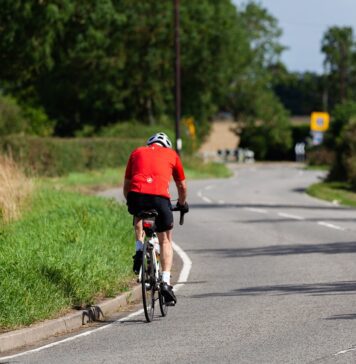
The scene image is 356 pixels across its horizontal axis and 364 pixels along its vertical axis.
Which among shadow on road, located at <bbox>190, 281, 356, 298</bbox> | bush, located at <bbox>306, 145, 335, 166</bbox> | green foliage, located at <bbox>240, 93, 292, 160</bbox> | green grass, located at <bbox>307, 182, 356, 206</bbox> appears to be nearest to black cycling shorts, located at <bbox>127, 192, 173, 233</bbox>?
shadow on road, located at <bbox>190, 281, 356, 298</bbox>

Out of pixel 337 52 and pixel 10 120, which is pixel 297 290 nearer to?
pixel 10 120

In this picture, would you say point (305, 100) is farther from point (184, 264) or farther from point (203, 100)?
point (184, 264)

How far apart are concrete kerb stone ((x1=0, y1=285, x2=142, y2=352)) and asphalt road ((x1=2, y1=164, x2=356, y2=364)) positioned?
0.34 m

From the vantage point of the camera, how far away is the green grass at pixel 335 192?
3662cm

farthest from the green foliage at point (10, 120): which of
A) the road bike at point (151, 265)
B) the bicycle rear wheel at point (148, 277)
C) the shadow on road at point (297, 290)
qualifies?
the bicycle rear wheel at point (148, 277)

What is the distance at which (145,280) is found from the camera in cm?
1178

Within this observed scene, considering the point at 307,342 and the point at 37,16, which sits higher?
the point at 37,16

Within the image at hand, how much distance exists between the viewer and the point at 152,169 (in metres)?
12.0

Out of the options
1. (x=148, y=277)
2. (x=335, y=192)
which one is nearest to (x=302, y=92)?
(x=335, y=192)

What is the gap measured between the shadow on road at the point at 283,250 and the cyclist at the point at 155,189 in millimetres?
6290

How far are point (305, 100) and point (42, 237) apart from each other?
457 ft

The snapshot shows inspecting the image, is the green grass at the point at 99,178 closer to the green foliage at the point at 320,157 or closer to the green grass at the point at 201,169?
the green grass at the point at 201,169

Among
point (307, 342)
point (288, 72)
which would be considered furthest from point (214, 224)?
point (288, 72)

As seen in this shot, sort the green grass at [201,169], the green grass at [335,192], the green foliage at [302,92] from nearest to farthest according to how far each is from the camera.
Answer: the green grass at [335,192]
the green grass at [201,169]
the green foliage at [302,92]
